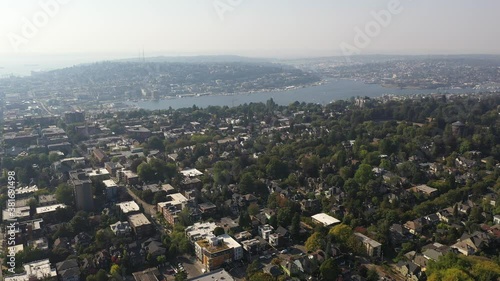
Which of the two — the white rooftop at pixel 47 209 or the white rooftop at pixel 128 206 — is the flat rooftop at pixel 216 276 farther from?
the white rooftop at pixel 47 209

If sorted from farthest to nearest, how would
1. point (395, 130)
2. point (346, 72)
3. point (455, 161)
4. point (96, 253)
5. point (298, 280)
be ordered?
point (346, 72)
point (395, 130)
point (455, 161)
point (96, 253)
point (298, 280)

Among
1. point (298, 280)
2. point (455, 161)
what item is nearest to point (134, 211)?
point (298, 280)

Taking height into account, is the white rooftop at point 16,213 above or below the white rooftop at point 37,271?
above

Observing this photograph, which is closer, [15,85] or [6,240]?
[6,240]

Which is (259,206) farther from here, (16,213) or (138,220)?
(16,213)

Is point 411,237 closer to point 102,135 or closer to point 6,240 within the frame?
point 6,240

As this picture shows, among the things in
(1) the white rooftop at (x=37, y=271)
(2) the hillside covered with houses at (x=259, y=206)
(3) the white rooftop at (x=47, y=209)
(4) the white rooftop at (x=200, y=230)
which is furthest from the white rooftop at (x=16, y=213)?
(4) the white rooftop at (x=200, y=230)

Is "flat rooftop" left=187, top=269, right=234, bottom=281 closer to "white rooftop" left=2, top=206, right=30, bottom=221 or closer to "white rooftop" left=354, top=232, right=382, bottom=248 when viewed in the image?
"white rooftop" left=354, top=232, right=382, bottom=248
